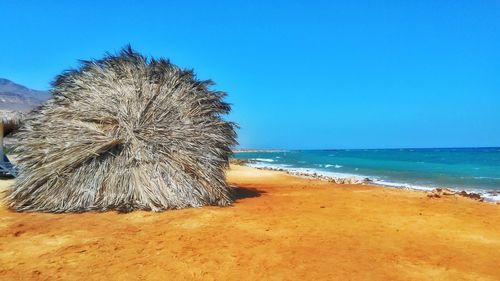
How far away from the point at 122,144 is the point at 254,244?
4.34 metres

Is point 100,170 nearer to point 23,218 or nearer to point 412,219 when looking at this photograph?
point 23,218

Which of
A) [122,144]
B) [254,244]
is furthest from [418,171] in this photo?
[254,244]

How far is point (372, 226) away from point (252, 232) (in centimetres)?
229

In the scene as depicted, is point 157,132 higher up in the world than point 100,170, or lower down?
higher up

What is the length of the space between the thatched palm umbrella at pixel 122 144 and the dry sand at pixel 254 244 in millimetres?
457

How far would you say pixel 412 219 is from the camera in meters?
7.70

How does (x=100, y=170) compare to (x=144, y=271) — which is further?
(x=100, y=170)

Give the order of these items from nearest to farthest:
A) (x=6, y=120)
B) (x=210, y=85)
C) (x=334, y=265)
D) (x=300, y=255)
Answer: (x=334, y=265), (x=300, y=255), (x=210, y=85), (x=6, y=120)

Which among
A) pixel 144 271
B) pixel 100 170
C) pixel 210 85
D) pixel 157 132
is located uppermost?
pixel 210 85

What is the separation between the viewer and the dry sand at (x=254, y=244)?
4.47m

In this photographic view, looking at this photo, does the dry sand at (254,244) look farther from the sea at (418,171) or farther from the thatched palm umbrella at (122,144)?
the sea at (418,171)

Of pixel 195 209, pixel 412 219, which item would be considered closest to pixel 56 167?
pixel 195 209

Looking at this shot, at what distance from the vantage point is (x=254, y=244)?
557cm

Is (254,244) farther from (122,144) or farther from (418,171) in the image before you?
(418,171)
